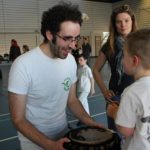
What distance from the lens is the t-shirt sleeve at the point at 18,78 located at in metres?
1.70

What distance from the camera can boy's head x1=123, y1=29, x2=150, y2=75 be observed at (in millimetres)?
1433

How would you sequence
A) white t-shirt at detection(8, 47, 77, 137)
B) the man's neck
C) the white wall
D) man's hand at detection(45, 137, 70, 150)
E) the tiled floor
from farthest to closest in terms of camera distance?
the white wall
the tiled floor
the man's neck
white t-shirt at detection(8, 47, 77, 137)
man's hand at detection(45, 137, 70, 150)

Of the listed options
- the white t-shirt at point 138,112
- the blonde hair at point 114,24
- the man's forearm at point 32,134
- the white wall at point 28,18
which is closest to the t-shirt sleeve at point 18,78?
the man's forearm at point 32,134

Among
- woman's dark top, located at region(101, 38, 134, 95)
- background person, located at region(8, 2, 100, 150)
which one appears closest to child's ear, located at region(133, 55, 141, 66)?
background person, located at region(8, 2, 100, 150)

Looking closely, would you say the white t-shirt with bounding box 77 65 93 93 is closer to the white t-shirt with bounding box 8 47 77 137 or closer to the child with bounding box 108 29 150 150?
the white t-shirt with bounding box 8 47 77 137

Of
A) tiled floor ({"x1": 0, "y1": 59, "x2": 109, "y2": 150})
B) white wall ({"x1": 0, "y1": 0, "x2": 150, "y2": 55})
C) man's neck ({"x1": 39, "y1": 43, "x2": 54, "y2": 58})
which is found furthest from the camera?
white wall ({"x1": 0, "y1": 0, "x2": 150, "y2": 55})

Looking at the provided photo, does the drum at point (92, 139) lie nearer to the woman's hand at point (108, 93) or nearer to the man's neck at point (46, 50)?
the man's neck at point (46, 50)

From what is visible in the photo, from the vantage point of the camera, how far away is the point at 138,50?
1449 mm

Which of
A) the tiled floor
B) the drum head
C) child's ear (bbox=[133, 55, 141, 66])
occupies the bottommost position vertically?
the tiled floor

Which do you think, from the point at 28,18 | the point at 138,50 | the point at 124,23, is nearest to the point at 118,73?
the point at 124,23

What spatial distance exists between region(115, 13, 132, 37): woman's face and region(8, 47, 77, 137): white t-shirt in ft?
2.80

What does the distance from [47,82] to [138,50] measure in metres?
0.70

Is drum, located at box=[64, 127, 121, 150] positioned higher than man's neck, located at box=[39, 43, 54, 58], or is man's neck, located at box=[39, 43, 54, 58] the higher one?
man's neck, located at box=[39, 43, 54, 58]

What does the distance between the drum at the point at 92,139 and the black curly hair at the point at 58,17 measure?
0.70m
